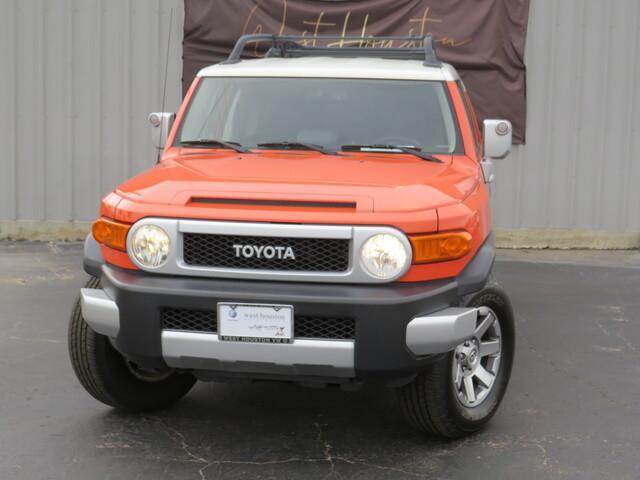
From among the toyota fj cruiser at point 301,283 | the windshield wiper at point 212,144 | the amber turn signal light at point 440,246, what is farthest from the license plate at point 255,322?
the windshield wiper at point 212,144

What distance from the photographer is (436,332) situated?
3885mm

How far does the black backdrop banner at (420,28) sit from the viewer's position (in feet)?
35.6

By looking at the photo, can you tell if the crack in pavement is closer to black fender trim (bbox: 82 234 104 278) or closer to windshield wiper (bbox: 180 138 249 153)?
black fender trim (bbox: 82 234 104 278)

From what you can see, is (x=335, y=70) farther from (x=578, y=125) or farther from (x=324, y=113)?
(x=578, y=125)

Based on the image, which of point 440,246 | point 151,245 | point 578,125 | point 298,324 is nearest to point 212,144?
point 151,245

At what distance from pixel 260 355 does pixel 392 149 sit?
1.59 meters

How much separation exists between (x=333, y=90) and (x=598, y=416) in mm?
2311

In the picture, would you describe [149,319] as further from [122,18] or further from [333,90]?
[122,18]

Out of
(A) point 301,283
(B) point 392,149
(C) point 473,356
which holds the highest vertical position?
(B) point 392,149

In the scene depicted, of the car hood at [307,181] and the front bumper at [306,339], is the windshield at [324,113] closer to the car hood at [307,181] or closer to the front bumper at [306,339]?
the car hood at [307,181]

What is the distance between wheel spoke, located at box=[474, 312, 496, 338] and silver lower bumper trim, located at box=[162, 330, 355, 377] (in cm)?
88

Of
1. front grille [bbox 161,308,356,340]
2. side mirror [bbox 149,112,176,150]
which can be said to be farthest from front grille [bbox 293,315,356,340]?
side mirror [bbox 149,112,176,150]

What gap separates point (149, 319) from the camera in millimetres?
3979

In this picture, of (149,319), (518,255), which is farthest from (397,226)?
(518,255)
